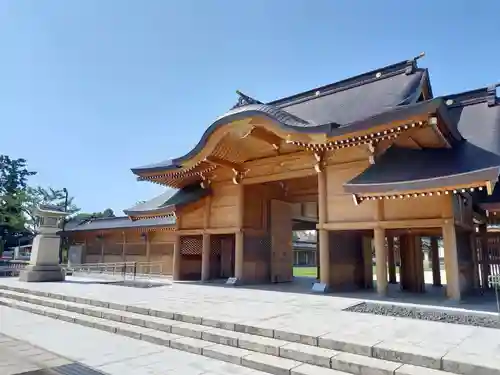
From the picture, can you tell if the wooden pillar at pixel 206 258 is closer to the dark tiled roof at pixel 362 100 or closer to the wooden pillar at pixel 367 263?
the wooden pillar at pixel 367 263

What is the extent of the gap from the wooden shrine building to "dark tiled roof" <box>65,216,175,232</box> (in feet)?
13.7

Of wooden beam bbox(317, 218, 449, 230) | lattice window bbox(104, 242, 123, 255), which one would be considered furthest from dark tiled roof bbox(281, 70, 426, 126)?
lattice window bbox(104, 242, 123, 255)

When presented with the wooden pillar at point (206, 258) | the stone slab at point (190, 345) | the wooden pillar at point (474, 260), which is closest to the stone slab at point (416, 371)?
the stone slab at point (190, 345)

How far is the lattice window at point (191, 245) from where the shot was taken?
14.4m

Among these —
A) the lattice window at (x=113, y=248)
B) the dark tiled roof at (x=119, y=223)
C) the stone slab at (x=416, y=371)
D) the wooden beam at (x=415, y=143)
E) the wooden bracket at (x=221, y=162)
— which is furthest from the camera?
the lattice window at (x=113, y=248)

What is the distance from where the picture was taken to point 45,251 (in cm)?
1330

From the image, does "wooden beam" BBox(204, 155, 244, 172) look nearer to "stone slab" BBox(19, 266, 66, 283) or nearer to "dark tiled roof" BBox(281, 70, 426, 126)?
"dark tiled roof" BBox(281, 70, 426, 126)

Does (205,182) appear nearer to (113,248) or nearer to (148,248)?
(148,248)

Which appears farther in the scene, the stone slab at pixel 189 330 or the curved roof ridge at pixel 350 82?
the curved roof ridge at pixel 350 82

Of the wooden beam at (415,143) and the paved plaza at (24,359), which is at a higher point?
the wooden beam at (415,143)

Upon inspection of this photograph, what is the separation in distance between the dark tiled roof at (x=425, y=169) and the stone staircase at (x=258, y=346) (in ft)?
13.7

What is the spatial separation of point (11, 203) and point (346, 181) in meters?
26.9

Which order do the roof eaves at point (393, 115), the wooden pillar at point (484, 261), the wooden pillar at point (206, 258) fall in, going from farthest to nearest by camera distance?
1. the wooden pillar at point (206, 258)
2. the wooden pillar at point (484, 261)
3. the roof eaves at point (393, 115)

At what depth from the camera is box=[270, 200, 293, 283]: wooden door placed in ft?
43.3
